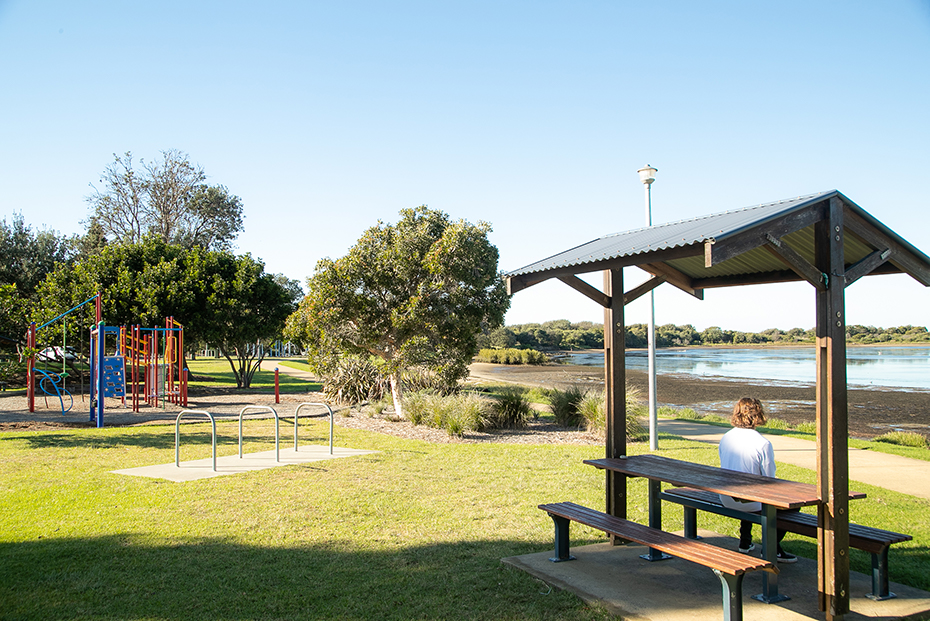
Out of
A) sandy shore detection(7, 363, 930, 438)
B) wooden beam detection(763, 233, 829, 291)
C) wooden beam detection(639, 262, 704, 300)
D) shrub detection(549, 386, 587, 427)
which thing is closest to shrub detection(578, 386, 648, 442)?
shrub detection(549, 386, 587, 427)

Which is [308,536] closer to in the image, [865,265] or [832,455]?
[832,455]

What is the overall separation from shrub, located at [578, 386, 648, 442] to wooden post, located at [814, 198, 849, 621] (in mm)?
8498

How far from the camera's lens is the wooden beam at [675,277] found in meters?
6.35

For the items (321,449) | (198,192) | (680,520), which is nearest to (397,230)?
(321,449)

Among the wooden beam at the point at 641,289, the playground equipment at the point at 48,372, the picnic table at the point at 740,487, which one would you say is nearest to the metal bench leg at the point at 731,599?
the picnic table at the point at 740,487

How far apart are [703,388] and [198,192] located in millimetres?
29798

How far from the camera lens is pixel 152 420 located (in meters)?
15.6

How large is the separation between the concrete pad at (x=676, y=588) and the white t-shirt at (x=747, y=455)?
2.00 ft

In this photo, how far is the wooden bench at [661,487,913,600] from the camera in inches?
173

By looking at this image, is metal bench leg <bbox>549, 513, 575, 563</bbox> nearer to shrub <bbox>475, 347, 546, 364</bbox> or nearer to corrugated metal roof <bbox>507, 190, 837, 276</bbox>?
corrugated metal roof <bbox>507, 190, 837, 276</bbox>

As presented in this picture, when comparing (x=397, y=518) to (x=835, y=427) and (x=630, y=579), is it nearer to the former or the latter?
(x=630, y=579)

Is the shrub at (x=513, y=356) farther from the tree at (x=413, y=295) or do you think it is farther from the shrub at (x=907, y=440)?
the shrub at (x=907, y=440)

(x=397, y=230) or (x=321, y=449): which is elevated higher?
(x=397, y=230)

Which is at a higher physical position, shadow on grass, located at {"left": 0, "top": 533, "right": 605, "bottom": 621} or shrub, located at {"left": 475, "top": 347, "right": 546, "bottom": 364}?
shrub, located at {"left": 475, "top": 347, "right": 546, "bottom": 364}
